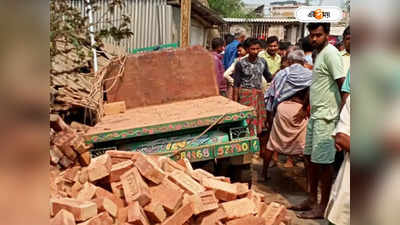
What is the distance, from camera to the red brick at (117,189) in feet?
9.78

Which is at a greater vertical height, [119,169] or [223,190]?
[119,169]

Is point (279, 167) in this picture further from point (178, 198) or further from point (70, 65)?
point (70, 65)

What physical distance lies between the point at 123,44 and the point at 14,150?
29.3 feet

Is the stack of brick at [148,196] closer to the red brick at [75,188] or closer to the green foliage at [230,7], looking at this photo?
the red brick at [75,188]

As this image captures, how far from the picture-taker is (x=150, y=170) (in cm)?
298

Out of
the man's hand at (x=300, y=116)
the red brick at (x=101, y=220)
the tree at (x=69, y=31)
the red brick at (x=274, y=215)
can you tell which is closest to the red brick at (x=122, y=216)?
the red brick at (x=101, y=220)

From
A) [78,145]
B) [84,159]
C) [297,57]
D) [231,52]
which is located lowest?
[84,159]

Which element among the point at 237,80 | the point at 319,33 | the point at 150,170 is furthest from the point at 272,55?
the point at 150,170

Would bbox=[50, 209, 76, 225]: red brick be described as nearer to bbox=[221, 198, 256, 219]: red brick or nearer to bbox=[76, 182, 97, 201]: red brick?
bbox=[76, 182, 97, 201]: red brick

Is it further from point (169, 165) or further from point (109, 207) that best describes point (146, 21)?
point (109, 207)

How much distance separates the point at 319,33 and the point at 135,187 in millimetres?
1906

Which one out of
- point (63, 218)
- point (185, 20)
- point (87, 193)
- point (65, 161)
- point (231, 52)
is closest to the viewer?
point (63, 218)

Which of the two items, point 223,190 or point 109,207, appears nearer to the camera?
point 109,207

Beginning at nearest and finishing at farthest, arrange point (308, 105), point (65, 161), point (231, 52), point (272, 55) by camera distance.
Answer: point (65, 161) < point (308, 105) < point (272, 55) < point (231, 52)
